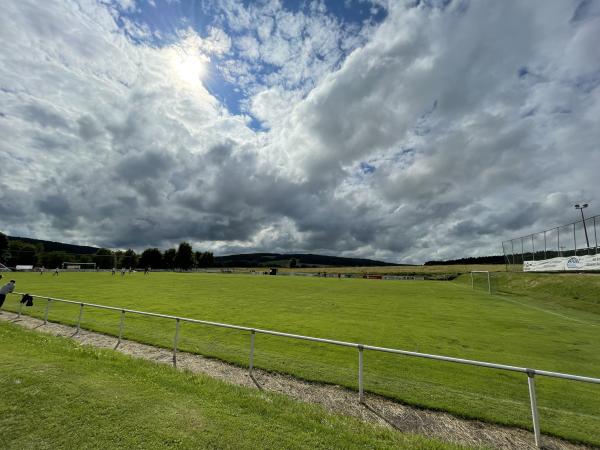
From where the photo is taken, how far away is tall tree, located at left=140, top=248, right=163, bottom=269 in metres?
151

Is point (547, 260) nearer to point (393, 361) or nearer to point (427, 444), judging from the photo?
point (393, 361)

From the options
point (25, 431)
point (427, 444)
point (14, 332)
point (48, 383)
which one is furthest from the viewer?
point (14, 332)

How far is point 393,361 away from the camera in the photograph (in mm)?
10414

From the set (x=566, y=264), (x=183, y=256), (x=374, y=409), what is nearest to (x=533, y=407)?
(x=374, y=409)

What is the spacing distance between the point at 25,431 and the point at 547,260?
170 ft

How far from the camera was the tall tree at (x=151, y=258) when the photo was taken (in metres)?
151

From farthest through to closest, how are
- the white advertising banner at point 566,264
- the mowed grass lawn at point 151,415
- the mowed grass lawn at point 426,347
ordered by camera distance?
the white advertising banner at point 566,264 < the mowed grass lawn at point 426,347 < the mowed grass lawn at point 151,415

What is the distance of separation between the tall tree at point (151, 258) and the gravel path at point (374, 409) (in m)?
157

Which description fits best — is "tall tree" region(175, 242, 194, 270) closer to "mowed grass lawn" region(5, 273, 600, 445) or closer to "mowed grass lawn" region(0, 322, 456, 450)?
"mowed grass lawn" region(5, 273, 600, 445)

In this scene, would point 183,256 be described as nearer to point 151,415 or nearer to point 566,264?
point 566,264

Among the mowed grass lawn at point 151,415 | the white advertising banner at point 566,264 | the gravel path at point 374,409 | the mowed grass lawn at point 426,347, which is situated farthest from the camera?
Result: the white advertising banner at point 566,264

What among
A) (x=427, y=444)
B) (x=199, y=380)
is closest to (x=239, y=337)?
(x=199, y=380)

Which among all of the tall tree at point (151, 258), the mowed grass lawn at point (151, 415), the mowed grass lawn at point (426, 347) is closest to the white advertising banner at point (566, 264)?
the mowed grass lawn at point (426, 347)

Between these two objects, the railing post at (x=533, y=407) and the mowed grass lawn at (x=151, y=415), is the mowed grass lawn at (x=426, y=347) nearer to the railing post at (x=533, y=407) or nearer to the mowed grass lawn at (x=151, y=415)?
the railing post at (x=533, y=407)
